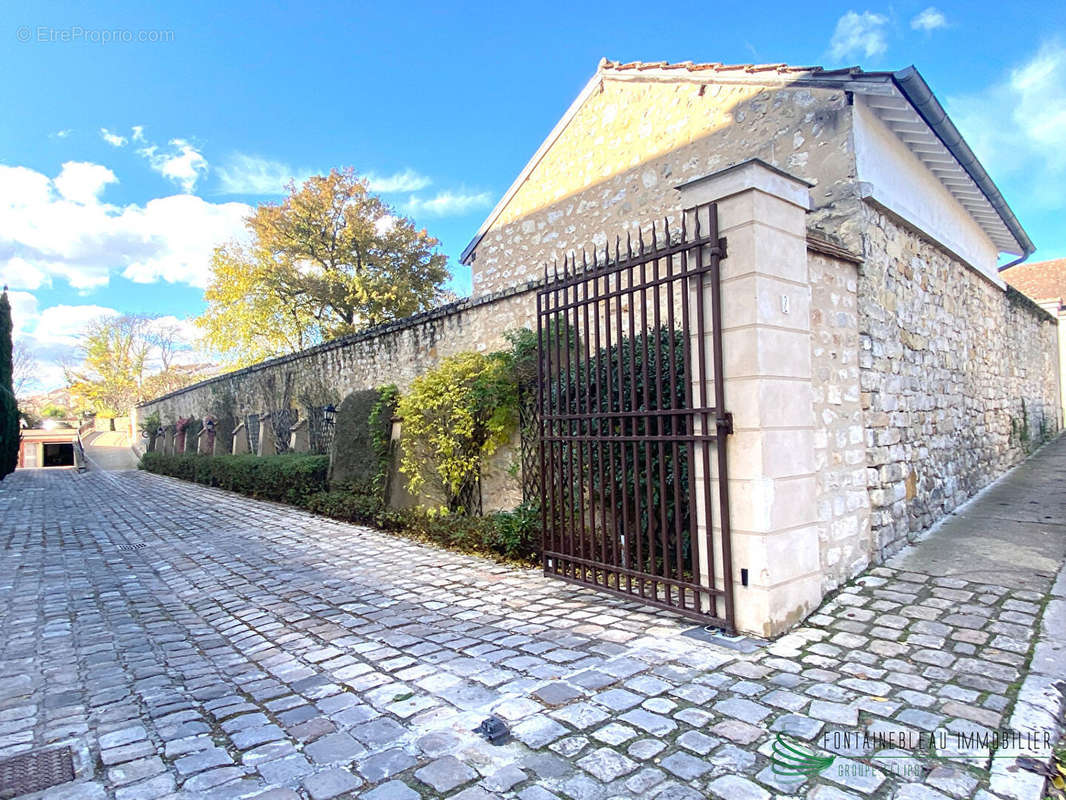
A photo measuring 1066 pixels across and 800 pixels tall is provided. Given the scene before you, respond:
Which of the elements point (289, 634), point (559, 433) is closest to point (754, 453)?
point (559, 433)

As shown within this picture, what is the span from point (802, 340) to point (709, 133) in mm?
3830

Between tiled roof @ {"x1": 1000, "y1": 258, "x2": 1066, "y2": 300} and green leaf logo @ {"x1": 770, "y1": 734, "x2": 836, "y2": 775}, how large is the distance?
74.3 feet

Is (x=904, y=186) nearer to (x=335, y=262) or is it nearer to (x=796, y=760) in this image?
(x=796, y=760)

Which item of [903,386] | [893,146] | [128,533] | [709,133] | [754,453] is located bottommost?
[128,533]

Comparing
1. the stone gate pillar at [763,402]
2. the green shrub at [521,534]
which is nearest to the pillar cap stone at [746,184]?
the stone gate pillar at [763,402]

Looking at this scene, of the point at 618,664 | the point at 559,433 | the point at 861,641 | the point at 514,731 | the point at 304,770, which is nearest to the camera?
the point at 304,770

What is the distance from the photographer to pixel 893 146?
542cm

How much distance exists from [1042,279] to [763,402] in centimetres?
2390

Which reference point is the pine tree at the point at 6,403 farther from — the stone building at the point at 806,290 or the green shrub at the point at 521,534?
the green shrub at the point at 521,534

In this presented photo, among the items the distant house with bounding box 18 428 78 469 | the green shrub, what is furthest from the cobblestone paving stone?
the distant house with bounding box 18 428 78 469

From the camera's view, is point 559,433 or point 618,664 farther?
point 559,433

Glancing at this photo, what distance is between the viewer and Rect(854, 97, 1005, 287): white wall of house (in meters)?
4.90

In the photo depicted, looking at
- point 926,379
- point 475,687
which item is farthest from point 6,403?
point 926,379

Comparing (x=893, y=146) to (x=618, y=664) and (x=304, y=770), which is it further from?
(x=304, y=770)
